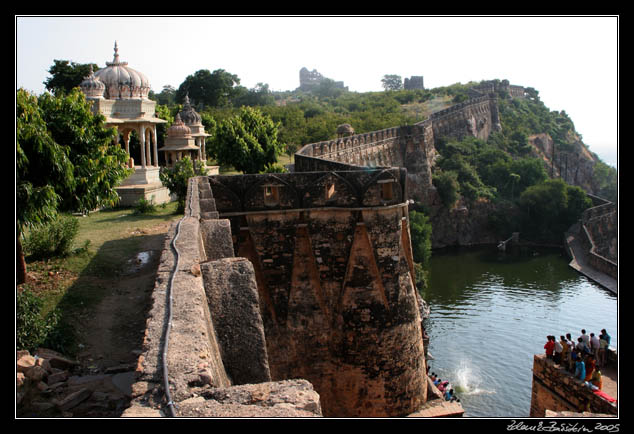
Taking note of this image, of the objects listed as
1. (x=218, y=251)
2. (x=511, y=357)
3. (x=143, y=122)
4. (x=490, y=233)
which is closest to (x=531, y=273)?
(x=490, y=233)

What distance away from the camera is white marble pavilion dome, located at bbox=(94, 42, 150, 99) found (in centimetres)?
2786

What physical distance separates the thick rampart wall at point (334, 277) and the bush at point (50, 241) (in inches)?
138

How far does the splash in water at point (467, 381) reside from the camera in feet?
65.3

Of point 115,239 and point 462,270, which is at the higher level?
point 115,239

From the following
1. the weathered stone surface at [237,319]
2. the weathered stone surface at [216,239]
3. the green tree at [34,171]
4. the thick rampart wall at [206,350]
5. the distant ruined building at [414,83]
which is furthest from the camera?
the distant ruined building at [414,83]

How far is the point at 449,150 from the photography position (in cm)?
5291

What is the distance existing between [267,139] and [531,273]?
1915 centimetres

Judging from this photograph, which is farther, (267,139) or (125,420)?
(267,139)

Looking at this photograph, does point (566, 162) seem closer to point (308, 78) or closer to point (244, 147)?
point (244, 147)

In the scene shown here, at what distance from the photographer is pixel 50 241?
1227 centimetres

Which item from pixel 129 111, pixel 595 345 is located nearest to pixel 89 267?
pixel 595 345

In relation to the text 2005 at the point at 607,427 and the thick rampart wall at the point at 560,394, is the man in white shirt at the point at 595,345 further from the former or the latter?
the text 2005 at the point at 607,427

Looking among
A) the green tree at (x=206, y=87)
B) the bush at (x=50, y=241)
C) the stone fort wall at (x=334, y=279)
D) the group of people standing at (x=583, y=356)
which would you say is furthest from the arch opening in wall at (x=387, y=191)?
the green tree at (x=206, y=87)

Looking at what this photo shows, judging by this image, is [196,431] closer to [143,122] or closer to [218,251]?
[218,251]
